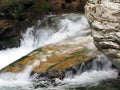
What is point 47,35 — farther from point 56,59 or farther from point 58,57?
point 56,59

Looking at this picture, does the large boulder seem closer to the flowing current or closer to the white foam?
the flowing current

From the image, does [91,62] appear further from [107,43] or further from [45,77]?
[107,43]

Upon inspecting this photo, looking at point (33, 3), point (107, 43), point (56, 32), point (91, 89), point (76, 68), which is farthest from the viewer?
point (33, 3)

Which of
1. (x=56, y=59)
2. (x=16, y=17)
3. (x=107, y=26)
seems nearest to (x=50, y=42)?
(x=16, y=17)

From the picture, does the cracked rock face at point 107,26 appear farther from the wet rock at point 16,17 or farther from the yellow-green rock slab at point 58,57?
the wet rock at point 16,17

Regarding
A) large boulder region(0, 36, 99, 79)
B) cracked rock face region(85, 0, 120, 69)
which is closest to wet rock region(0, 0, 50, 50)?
large boulder region(0, 36, 99, 79)

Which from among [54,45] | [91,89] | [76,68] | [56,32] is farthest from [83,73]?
[56,32]

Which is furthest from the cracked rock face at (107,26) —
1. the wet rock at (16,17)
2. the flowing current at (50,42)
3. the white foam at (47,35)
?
the wet rock at (16,17)
